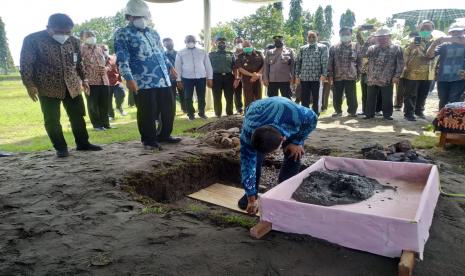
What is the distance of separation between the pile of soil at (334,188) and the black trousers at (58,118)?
3.33 m

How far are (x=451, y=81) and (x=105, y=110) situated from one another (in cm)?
659

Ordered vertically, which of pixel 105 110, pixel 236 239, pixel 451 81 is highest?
pixel 451 81

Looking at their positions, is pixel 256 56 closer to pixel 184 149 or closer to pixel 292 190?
pixel 184 149

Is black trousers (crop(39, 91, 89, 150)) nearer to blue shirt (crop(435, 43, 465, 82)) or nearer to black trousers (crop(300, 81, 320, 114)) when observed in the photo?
black trousers (crop(300, 81, 320, 114))

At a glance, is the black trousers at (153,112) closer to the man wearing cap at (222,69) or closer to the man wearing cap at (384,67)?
the man wearing cap at (222,69)

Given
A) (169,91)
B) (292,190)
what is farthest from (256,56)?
(292,190)

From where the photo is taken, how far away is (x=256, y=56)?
8000 mm

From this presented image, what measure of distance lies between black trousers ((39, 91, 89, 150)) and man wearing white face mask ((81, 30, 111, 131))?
5.48 ft

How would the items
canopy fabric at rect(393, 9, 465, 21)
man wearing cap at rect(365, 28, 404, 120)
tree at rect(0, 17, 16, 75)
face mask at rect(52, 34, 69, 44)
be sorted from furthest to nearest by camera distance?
tree at rect(0, 17, 16, 75) → canopy fabric at rect(393, 9, 465, 21) → man wearing cap at rect(365, 28, 404, 120) → face mask at rect(52, 34, 69, 44)

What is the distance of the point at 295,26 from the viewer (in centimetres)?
3588

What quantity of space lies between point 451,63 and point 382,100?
1384mm

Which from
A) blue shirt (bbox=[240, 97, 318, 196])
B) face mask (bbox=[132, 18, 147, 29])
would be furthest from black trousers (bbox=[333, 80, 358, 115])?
blue shirt (bbox=[240, 97, 318, 196])

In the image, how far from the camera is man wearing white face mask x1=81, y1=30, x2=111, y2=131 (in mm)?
6414

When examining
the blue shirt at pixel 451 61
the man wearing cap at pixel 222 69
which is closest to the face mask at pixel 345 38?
the blue shirt at pixel 451 61
